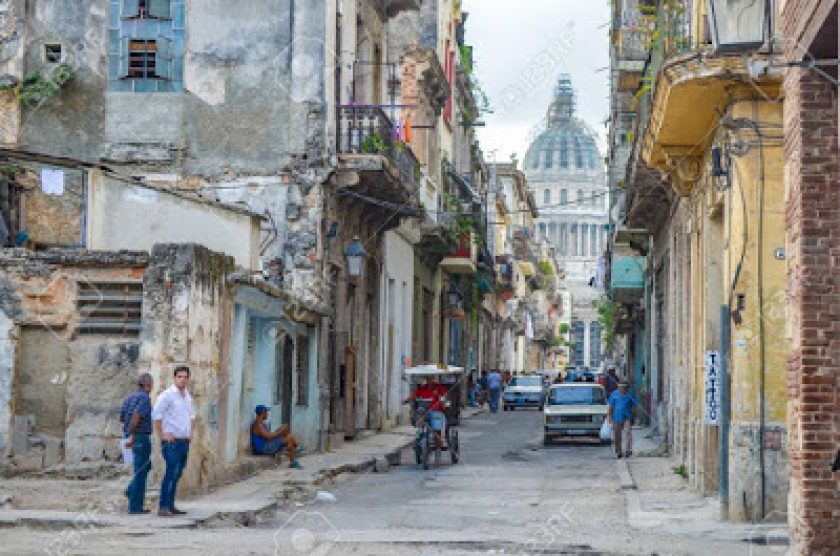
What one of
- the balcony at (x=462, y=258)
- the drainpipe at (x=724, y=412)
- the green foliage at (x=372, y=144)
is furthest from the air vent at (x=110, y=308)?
the balcony at (x=462, y=258)

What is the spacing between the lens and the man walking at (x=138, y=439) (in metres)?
14.4

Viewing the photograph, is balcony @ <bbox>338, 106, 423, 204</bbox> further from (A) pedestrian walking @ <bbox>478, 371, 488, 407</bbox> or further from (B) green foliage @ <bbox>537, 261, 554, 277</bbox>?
(B) green foliage @ <bbox>537, 261, 554, 277</bbox>

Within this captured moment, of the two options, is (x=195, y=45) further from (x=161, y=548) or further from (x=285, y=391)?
(x=161, y=548)

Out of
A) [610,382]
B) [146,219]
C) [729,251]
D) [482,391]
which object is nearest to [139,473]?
[729,251]

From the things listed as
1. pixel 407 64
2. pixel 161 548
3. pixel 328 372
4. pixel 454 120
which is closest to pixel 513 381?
pixel 454 120

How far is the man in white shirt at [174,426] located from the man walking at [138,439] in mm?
118

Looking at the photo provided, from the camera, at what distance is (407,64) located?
3378 centimetres

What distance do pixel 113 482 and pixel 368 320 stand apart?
51.3ft

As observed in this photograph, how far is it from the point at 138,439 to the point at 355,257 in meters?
12.5

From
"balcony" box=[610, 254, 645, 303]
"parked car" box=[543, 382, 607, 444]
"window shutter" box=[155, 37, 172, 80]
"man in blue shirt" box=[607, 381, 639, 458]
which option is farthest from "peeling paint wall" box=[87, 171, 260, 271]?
"balcony" box=[610, 254, 645, 303]

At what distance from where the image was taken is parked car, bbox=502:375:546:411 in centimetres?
5322

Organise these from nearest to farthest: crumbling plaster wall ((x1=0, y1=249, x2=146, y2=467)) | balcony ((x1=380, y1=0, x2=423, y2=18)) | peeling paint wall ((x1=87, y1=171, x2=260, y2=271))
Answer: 1. crumbling plaster wall ((x1=0, y1=249, x2=146, y2=467))
2. peeling paint wall ((x1=87, y1=171, x2=260, y2=271))
3. balcony ((x1=380, y1=0, x2=423, y2=18))

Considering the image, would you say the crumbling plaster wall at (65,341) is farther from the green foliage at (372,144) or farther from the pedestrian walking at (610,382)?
the pedestrian walking at (610,382)

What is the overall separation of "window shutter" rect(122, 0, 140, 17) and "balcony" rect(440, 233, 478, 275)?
19.9 meters
